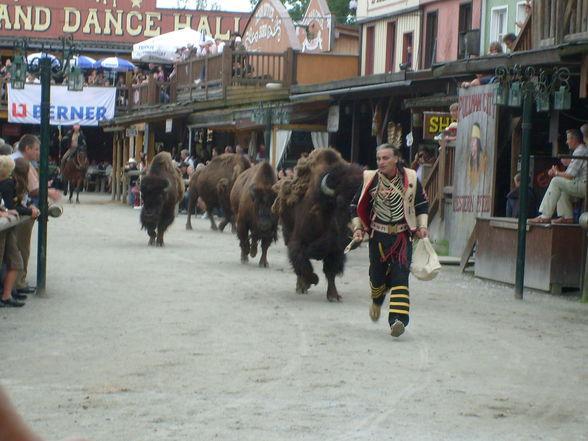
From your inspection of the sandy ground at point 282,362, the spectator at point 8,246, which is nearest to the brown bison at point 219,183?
the sandy ground at point 282,362

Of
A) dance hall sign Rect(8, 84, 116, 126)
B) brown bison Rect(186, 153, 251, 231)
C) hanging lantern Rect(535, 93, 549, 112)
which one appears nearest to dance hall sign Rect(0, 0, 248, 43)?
dance hall sign Rect(8, 84, 116, 126)

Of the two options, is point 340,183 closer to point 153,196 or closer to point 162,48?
point 153,196

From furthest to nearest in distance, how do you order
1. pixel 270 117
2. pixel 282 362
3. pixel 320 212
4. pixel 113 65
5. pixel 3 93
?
pixel 113 65, pixel 3 93, pixel 270 117, pixel 320 212, pixel 282 362

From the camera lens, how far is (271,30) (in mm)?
40438

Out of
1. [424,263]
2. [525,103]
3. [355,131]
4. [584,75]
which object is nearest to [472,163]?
[525,103]

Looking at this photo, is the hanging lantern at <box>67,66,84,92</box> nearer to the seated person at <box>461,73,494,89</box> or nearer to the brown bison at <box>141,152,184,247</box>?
the brown bison at <box>141,152,184,247</box>

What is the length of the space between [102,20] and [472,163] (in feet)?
141

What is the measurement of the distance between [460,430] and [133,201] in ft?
102

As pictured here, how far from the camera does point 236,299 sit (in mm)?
12641

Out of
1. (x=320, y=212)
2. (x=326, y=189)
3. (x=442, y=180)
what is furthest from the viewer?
(x=442, y=180)

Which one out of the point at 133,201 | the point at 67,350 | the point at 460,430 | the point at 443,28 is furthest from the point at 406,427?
the point at 133,201

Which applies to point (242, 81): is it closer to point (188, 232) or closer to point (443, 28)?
point (443, 28)

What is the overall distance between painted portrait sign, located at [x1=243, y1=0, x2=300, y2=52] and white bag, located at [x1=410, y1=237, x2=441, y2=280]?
92.9 ft

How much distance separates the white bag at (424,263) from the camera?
9.84 m
